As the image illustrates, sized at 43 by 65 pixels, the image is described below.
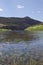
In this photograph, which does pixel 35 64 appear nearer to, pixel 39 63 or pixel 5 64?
pixel 39 63

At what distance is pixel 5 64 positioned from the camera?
15.5 metres

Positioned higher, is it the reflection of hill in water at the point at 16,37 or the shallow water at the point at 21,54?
the shallow water at the point at 21,54

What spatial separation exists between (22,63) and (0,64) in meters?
1.99

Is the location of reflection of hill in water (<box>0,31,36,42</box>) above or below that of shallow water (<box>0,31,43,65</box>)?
below

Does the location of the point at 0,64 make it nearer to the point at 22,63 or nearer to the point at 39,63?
the point at 22,63

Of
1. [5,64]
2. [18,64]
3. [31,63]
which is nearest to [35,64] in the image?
[31,63]

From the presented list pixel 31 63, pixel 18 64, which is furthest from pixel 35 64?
pixel 18 64

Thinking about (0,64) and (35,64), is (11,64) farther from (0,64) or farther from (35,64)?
(35,64)

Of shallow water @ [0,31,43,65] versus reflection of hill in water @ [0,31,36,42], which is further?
reflection of hill in water @ [0,31,36,42]

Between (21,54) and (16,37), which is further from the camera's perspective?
(16,37)

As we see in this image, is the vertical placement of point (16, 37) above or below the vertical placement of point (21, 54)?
below

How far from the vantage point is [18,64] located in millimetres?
15547

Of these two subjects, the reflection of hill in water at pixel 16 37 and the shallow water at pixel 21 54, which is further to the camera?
the reflection of hill in water at pixel 16 37

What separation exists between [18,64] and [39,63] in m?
1.97
